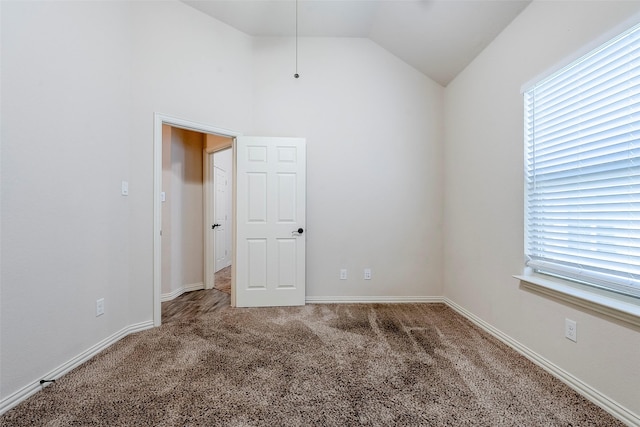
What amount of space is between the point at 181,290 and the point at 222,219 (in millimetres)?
1741

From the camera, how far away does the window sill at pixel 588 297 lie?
1.29 metres

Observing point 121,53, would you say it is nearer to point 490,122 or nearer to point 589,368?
point 490,122

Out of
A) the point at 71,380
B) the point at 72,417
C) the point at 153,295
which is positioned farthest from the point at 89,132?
the point at 72,417

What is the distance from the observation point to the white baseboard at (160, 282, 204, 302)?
323 centimetres

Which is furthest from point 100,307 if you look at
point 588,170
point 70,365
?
point 588,170

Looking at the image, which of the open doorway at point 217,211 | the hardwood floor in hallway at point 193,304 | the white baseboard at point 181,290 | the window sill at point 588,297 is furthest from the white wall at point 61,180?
the window sill at point 588,297

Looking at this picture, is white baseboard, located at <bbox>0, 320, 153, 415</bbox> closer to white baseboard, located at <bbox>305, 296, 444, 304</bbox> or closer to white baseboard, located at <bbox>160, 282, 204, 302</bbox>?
white baseboard, located at <bbox>160, 282, 204, 302</bbox>

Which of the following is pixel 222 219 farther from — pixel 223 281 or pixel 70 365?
pixel 70 365

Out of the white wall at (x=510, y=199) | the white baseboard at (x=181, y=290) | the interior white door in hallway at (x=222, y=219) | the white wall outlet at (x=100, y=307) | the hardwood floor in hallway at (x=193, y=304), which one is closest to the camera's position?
the white wall at (x=510, y=199)

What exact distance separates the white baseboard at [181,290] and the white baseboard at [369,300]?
1679 millimetres

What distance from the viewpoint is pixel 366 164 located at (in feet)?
10.3

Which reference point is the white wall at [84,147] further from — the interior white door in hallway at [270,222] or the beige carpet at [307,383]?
the interior white door in hallway at [270,222]

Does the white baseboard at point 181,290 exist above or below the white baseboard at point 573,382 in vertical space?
below

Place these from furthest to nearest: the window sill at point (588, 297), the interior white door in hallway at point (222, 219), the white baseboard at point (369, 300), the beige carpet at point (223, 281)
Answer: the interior white door in hallway at point (222, 219)
the beige carpet at point (223, 281)
the white baseboard at point (369, 300)
the window sill at point (588, 297)
